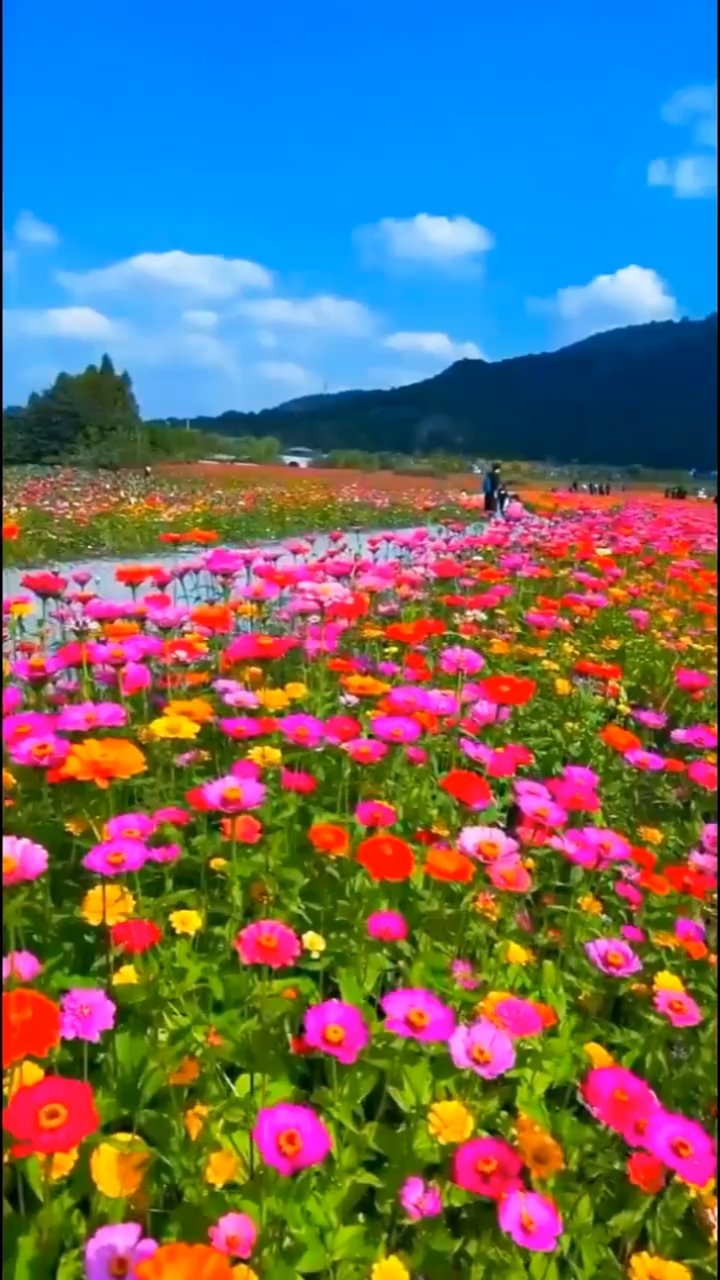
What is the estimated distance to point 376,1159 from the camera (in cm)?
99

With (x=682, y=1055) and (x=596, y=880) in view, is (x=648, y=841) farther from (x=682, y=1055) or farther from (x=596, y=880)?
(x=682, y=1055)

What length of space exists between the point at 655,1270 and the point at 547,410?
1.11 meters

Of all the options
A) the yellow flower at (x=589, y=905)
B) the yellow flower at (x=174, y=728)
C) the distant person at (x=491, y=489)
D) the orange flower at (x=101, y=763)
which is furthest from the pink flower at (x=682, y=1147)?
the distant person at (x=491, y=489)

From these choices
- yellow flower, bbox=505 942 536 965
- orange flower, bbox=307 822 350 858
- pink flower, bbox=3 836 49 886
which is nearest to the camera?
pink flower, bbox=3 836 49 886

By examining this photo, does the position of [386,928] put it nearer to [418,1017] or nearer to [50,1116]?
[418,1017]

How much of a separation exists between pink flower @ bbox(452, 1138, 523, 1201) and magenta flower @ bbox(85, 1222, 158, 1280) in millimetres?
256

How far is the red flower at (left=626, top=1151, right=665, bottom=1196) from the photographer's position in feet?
2.69

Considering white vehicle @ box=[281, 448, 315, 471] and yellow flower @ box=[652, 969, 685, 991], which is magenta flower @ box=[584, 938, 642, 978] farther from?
white vehicle @ box=[281, 448, 315, 471]

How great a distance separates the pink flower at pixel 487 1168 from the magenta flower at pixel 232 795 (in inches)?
15.7

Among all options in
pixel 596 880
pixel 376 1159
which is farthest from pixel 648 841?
pixel 376 1159

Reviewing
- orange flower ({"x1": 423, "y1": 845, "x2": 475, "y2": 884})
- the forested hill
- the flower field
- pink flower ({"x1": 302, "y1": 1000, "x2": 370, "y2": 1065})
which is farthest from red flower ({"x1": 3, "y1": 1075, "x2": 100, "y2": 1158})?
the forested hill

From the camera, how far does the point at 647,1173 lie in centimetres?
82

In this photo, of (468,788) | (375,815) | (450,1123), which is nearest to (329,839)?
(375,815)

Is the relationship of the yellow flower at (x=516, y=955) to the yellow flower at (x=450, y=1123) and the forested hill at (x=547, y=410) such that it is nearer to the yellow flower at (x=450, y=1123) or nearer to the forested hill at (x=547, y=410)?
the yellow flower at (x=450, y=1123)
